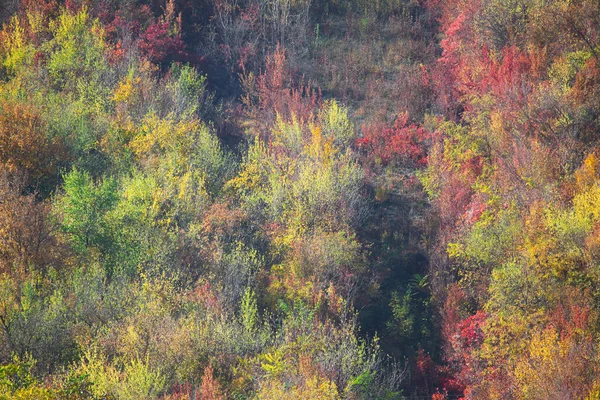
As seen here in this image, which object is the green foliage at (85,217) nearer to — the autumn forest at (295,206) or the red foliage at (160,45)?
the autumn forest at (295,206)

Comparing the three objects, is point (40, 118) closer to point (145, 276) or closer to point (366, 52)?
point (145, 276)

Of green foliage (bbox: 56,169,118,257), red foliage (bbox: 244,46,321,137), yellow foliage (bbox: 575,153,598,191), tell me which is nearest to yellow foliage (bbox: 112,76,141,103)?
red foliage (bbox: 244,46,321,137)

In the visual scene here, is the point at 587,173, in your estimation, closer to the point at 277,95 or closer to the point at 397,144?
the point at 397,144

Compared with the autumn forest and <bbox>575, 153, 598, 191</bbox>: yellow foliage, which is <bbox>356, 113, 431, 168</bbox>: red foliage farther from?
<bbox>575, 153, 598, 191</bbox>: yellow foliage

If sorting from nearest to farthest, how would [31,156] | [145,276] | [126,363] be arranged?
1. [126,363]
2. [145,276]
3. [31,156]

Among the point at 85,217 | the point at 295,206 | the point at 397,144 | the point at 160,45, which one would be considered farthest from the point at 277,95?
the point at 85,217

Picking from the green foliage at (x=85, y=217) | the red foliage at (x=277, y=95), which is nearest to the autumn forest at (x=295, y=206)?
the green foliage at (x=85, y=217)

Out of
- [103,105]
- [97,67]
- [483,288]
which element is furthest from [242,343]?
[97,67]
